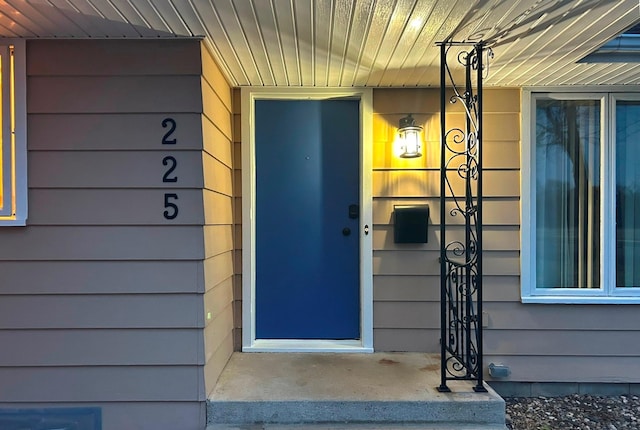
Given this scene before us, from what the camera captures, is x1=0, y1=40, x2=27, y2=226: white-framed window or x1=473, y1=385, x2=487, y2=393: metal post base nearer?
x1=0, y1=40, x2=27, y2=226: white-framed window

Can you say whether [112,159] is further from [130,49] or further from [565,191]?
[565,191]

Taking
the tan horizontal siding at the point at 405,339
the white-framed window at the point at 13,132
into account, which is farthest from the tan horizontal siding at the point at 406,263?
the white-framed window at the point at 13,132

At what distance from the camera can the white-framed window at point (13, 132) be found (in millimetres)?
2148

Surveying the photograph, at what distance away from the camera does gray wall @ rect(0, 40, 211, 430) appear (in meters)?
2.17

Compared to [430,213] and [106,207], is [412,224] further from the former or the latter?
[106,207]

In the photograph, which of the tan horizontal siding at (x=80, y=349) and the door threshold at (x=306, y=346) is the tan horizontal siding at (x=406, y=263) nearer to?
the door threshold at (x=306, y=346)

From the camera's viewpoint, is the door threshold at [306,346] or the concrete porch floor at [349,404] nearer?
the concrete porch floor at [349,404]

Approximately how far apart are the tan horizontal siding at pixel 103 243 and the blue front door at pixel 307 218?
87cm

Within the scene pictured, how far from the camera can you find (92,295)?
7.16ft

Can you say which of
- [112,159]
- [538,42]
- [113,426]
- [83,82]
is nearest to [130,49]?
[83,82]

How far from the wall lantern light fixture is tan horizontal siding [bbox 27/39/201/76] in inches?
54.5

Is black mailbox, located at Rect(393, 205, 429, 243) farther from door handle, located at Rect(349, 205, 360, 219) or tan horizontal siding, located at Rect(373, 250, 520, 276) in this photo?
door handle, located at Rect(349, 205, 360, 219)

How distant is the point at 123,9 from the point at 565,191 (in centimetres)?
296

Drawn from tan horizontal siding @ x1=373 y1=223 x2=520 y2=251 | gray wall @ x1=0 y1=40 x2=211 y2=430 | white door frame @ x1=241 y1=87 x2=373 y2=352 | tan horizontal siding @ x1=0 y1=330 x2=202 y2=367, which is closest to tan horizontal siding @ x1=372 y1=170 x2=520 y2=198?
white door frame @ x1=241 y1=87 x2=373 y2=352
